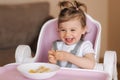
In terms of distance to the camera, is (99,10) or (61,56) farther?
(99,10)

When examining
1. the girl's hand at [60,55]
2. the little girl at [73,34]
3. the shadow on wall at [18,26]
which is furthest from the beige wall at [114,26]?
the girl's hand at [60,55]

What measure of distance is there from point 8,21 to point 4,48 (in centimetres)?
25

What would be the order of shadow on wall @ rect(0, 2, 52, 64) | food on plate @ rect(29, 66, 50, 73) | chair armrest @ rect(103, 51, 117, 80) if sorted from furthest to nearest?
shadow on wall @ rect(0, 2, 52, 64) < chair armrest @ rect(103, 51, 117, 80) < food on plate @ rect(29, 66, 50, 73)

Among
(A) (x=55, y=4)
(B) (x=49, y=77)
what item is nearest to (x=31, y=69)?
(B) (x=49, y=77)

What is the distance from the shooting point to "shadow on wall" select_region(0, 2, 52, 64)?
7.94 feet

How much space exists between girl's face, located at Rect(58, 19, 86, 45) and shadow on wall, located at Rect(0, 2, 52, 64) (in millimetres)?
954

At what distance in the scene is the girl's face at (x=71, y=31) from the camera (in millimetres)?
1476

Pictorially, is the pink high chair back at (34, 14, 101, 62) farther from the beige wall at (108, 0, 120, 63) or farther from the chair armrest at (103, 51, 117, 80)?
the beige wall at (108, 0, 120, 63)

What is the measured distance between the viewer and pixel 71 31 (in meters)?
1.48

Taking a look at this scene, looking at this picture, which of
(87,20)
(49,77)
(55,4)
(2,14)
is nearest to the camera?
(49,77)

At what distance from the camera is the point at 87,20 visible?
173 centimetres

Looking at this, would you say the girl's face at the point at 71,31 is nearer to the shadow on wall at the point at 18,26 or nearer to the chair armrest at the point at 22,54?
the chair armrest at the point at 22,54

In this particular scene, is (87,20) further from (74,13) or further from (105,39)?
(105,39)

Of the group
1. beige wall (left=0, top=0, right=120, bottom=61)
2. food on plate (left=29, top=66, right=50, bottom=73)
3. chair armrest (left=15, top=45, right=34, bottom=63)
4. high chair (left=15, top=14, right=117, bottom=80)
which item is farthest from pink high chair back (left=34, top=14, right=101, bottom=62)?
beige wall (left=0, top=0, right=120, bottom=61)
